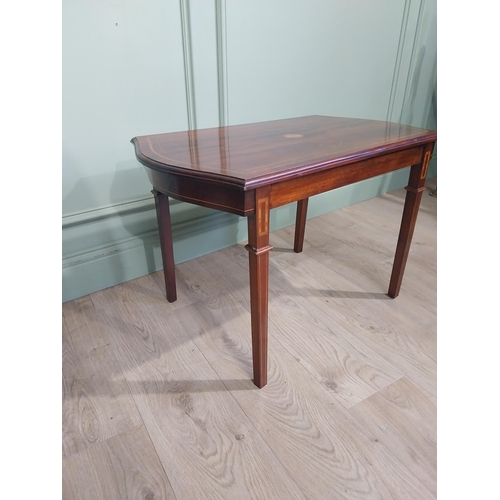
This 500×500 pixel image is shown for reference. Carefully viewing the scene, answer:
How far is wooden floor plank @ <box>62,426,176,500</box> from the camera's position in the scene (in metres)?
0.85

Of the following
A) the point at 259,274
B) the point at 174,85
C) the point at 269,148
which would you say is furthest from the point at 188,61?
the point at 259,274

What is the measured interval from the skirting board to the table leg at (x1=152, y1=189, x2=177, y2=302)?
272mm

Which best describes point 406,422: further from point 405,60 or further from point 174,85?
point 405,60

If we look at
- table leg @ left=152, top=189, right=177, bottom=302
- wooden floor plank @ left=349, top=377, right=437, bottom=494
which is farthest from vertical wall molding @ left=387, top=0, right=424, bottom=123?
wooden floor plank @ left=349, top=377, right=437, bottom=494

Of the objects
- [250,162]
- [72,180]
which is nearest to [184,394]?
[250,162]

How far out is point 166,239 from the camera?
135 centimetres

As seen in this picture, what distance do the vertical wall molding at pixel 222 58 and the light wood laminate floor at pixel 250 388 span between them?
0.70 meters

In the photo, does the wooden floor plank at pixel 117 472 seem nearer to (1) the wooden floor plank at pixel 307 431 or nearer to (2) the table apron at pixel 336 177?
(1) the wooden floor plank at pixel 307 431

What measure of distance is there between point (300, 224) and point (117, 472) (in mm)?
1253

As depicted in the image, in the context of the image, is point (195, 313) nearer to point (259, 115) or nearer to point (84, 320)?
point (84, 320)

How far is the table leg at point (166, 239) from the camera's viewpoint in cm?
127

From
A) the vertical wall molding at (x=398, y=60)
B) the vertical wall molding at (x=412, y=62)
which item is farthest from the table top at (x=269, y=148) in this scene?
the vertical wall molding at (x=412, y=62)

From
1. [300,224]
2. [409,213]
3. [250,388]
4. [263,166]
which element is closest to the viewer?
[263,166]

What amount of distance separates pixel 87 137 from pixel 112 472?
112cm
